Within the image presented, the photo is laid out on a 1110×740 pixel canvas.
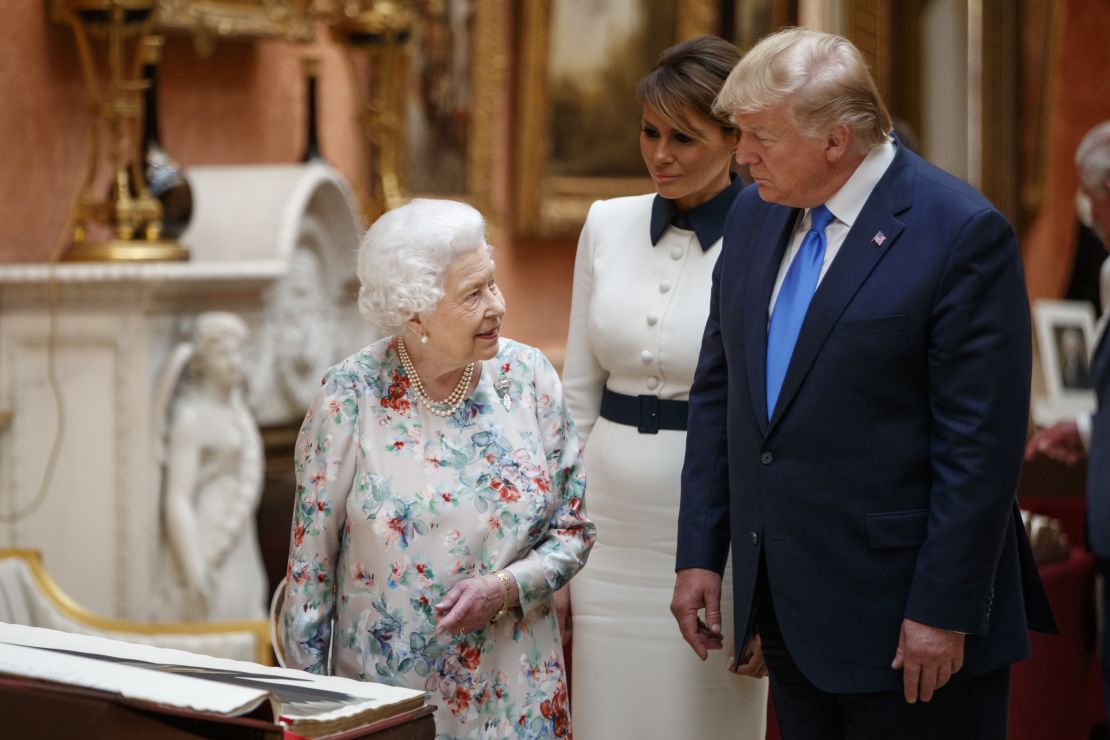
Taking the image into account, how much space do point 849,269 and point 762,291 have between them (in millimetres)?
204

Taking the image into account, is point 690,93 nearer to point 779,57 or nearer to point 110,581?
point 779,57

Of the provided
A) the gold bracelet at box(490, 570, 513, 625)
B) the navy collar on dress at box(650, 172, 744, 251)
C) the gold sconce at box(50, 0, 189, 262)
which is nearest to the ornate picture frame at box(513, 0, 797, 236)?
the gold sconce at box(50, 0, 189, 262)

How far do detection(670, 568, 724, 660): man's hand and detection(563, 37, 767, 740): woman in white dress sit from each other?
16 cm

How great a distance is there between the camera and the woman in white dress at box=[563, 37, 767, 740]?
3.29 meters

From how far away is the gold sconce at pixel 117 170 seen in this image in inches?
207

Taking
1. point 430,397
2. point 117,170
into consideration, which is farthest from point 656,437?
point 117,170

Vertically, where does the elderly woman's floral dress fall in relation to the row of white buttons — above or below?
below

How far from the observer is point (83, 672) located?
1.79m

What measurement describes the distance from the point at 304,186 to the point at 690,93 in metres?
3.00

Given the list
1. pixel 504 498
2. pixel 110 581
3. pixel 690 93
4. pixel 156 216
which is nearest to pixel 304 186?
pixel 156 216

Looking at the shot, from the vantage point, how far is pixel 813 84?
2.71 metres

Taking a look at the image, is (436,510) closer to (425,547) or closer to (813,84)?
(425,547)

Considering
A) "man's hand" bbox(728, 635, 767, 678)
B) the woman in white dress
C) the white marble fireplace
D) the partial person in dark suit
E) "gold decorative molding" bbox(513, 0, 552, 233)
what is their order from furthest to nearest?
"gold decorative molding" bbox(513, 0, 552, 233)
the white marble fireplace
the partial person in dark suit
the woman in white dress
"man's hand" bbox(728, 635, 767, 678)

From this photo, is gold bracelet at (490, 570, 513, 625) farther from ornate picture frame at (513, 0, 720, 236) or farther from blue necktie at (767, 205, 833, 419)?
ornate picture frame at (513, 0, 720, 236)
